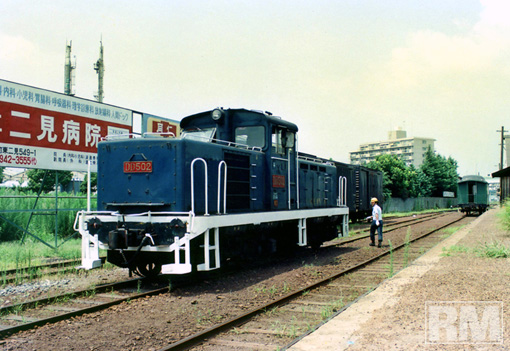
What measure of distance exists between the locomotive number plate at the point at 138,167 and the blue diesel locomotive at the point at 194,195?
2 centimetres

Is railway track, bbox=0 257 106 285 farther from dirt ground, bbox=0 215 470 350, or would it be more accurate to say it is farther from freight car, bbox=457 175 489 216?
freight car, bbox=457 175 489 216

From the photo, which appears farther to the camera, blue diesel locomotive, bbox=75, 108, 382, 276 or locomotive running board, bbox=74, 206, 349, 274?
blue diesel locomotive, bbox=75, 108, 382, 276

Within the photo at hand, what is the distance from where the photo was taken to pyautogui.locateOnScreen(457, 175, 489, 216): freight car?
123ft

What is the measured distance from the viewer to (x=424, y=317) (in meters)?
5.41

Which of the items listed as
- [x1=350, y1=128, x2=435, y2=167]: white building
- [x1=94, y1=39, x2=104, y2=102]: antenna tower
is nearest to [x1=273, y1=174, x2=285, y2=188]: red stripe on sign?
[x1=94, y1=39, x2=104, y2=102]: antenna tower

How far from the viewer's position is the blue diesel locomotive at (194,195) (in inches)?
296

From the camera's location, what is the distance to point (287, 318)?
6.00 meters

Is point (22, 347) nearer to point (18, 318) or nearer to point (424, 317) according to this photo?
point (18, 318)

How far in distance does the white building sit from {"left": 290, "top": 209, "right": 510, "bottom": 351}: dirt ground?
468ft

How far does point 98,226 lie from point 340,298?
4.28 meters

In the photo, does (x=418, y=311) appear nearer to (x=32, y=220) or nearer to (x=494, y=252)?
(x=494, y=252)

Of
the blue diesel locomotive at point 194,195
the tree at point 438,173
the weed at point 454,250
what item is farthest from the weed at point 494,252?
the tree at point 438,173

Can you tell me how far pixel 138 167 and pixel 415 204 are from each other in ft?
155

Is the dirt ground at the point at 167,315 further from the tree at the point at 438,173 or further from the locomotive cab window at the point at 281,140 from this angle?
the tree at the point at 438,173
